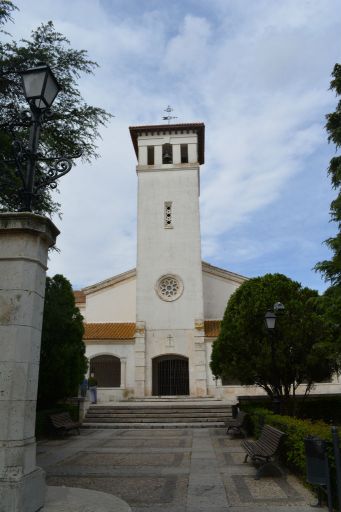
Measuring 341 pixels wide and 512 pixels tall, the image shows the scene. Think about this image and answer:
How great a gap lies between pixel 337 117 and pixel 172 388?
59.2ft

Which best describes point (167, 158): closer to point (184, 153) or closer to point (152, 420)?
point (184, 153)

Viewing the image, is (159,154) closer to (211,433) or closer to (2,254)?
(211,433)

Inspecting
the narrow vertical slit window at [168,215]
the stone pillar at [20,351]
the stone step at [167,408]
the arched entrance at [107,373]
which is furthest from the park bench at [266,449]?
the narrow vertical slit window at [168,215]

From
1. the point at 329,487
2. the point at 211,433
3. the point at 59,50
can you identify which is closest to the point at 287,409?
the point at 211,433

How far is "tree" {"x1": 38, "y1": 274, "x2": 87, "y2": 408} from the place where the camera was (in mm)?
14414

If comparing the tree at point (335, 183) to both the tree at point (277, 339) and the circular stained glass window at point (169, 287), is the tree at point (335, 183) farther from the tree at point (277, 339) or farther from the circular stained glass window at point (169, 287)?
the circular stained glass window at point (169, 287)

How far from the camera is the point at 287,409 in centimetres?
1470

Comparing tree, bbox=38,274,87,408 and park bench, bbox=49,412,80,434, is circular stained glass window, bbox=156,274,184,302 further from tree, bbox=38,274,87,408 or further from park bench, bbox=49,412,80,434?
park bench, bbox=49,412,80,434

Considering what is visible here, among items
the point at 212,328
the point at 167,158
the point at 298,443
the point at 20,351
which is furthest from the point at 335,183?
the point at 167,158

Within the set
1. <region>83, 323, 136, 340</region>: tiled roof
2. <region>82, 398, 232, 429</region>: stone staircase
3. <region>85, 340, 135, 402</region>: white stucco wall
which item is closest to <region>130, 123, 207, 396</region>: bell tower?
<region>85, 340, 135, 402</region>: white stucco wall

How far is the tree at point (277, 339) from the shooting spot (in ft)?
46.4

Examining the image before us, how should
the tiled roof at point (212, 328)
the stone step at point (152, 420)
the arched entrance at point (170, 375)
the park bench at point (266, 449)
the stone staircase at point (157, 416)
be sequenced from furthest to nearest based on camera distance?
the tiled roof at point (212, 328)
the arched entrance at point (170, 375)
the stone step at point (152, 420)
the stone staircase at point (157, 416)
the park bench at point (266, 449)

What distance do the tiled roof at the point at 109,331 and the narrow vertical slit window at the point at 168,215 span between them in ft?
22.7

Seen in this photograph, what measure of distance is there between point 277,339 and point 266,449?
257 inches
